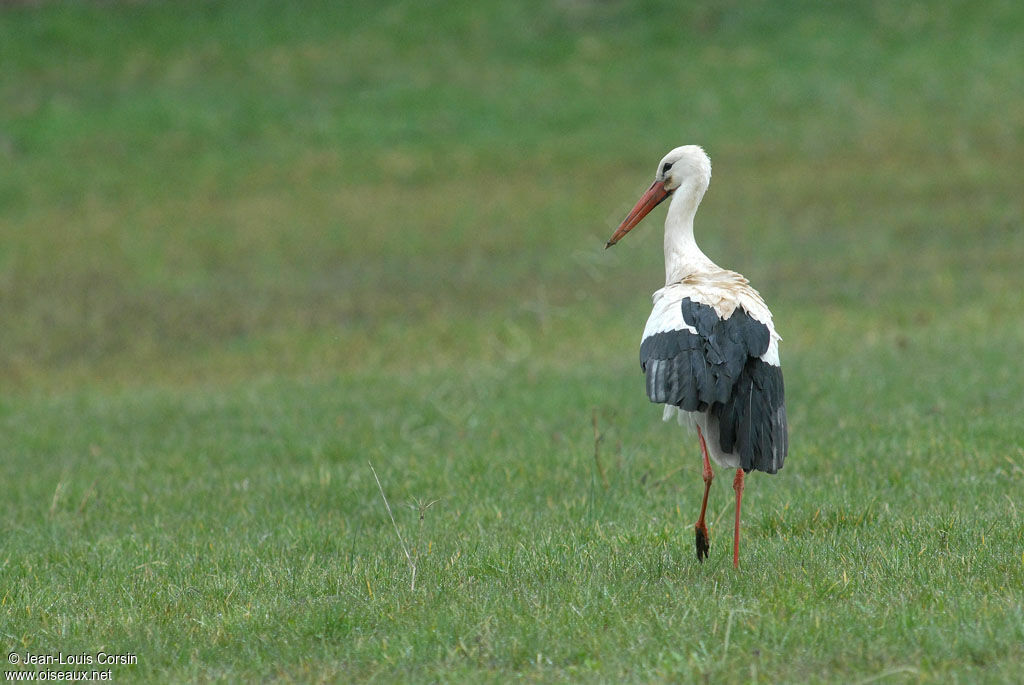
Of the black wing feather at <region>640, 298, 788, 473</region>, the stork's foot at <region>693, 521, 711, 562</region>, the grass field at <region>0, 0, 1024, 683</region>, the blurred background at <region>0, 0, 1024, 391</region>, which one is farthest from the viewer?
the blurred background at <region>0, 0, 1024, 391</region>

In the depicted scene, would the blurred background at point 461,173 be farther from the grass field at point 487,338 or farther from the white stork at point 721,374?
the white stork at point 721,374

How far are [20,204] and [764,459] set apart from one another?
62.2ft

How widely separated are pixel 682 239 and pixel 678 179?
→ 41 centimetres

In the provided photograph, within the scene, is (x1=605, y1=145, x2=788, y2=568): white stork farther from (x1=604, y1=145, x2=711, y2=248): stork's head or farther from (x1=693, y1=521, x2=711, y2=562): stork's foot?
(x1=604, y1=145, x2=711, y2=248): stork's head

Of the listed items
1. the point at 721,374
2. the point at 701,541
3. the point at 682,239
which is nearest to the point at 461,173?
the point at 682,239

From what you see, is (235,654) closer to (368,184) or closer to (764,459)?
(764,459)

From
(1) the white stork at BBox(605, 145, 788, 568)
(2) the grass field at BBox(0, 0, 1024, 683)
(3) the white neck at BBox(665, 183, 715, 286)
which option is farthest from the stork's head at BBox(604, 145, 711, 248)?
(2) the grass field at BBox(0, 0, 1024, 683)

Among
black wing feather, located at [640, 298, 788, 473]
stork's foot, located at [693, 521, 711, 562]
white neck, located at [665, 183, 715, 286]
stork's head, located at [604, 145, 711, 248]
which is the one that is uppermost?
stork's head, located at [604, 145, 711, 248]

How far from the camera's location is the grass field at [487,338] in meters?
5.40

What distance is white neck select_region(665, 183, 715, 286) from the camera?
7121 millimetres

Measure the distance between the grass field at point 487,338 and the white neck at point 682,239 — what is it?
1308mm

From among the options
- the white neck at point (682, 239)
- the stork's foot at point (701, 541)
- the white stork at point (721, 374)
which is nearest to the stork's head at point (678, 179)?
the white neck at point (682, 239)

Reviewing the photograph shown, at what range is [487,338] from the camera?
14695 millimetres

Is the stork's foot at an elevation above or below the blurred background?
below
